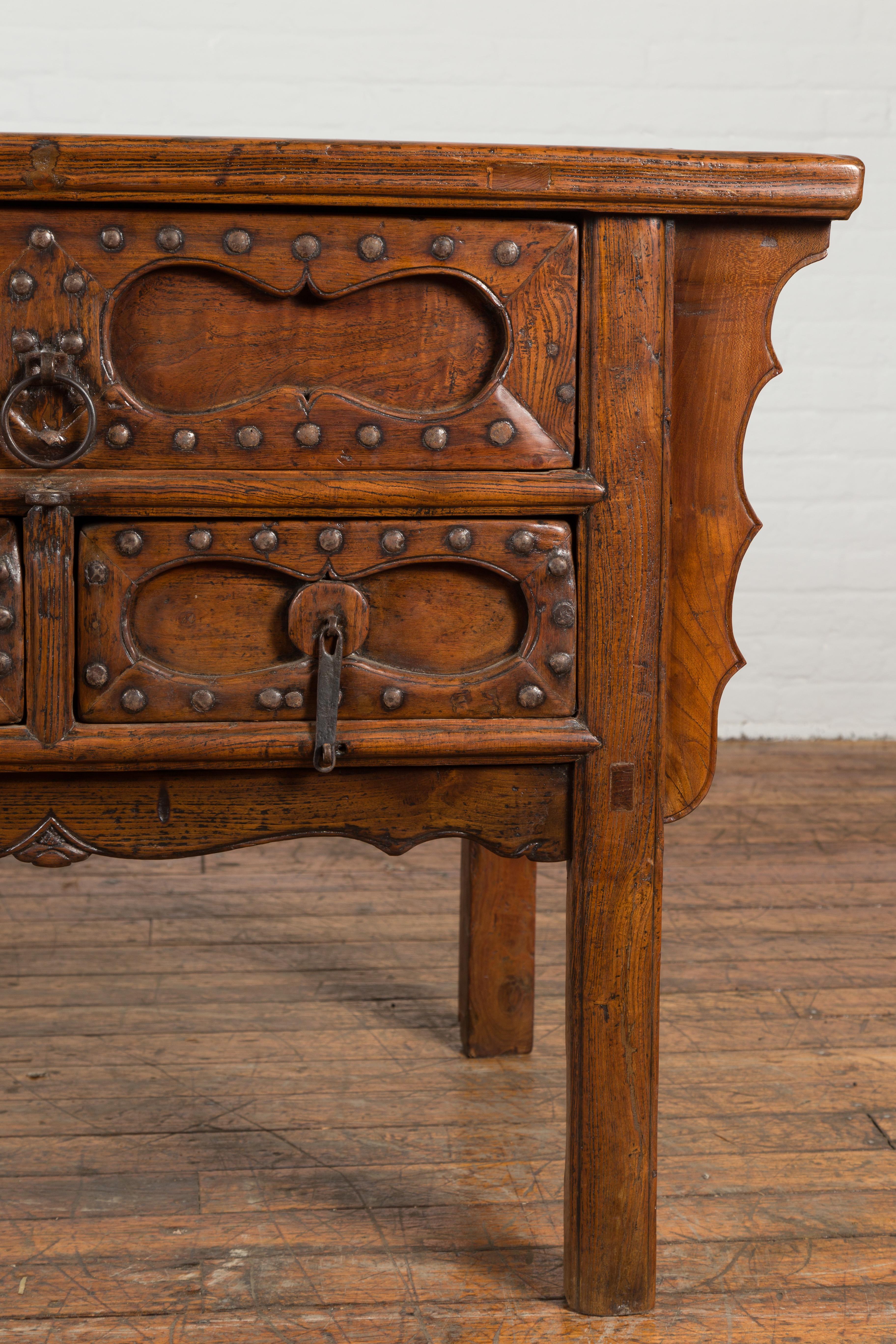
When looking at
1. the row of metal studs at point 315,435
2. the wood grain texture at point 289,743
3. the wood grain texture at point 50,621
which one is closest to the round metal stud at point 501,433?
the row of metal studs at point 315,435

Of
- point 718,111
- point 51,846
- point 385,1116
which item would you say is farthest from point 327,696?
point 718,111

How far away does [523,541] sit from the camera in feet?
3.51

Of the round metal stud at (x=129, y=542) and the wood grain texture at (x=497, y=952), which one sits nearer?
the round metal stud at (x=129, y=542)

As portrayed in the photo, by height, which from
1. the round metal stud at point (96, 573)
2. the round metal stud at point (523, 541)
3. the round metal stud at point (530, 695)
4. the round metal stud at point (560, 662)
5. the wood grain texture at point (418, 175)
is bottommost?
the round metal stud at point (530, 695)

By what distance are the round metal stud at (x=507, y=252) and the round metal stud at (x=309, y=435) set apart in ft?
0.63

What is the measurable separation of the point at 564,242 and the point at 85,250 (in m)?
0.37

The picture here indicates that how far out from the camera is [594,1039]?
114cm

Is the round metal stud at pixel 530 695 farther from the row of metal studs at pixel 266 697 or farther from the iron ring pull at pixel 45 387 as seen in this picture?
the iron ring pull at pixel 45 387

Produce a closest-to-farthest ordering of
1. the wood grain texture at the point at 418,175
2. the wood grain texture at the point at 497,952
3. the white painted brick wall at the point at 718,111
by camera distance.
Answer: the wood grain texture at the point at 418,175 < the wood grain texture at the point at 497,952 < the white painted brick wall at the point at 718,111

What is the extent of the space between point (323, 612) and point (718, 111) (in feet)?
8.51

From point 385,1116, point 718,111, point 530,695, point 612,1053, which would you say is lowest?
point 385,1116

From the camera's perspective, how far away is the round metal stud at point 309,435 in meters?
1.04

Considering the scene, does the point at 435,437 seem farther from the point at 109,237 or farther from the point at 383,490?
the point at 109,237

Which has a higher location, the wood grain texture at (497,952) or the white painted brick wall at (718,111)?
the white painted brick wall at (718,111)
